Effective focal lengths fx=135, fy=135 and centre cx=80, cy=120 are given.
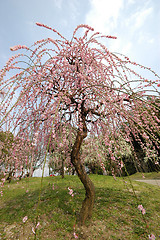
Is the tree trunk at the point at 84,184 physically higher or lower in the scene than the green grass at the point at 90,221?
higher

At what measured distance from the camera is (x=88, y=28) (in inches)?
110

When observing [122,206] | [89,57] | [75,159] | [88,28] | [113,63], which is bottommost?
[122,206]

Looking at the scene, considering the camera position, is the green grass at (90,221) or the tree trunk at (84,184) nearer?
the green grass at (90,221)

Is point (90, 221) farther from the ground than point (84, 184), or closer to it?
closer to it

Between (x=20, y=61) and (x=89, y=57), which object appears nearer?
(x=20, y=61)

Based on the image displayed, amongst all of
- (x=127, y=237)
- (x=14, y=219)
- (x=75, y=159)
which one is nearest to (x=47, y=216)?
(x=14, y=219)

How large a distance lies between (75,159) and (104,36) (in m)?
2.86

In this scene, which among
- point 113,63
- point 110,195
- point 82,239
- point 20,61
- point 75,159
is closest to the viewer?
point 20,61

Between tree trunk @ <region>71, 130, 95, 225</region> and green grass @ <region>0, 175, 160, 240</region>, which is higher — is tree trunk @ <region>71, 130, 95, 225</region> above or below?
above

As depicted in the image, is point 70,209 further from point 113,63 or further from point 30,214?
point 113,63

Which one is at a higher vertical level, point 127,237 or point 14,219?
point 14,219

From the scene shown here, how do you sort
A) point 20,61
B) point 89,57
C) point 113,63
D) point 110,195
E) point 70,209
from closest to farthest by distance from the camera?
point 20,61
point 113,63
point 89,57
point 70,209
point 110,195

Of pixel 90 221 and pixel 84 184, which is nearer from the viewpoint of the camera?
pixel 90 221

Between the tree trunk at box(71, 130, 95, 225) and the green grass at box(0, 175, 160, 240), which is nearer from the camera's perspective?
the green grass at box(0, 175, 160, 240)
